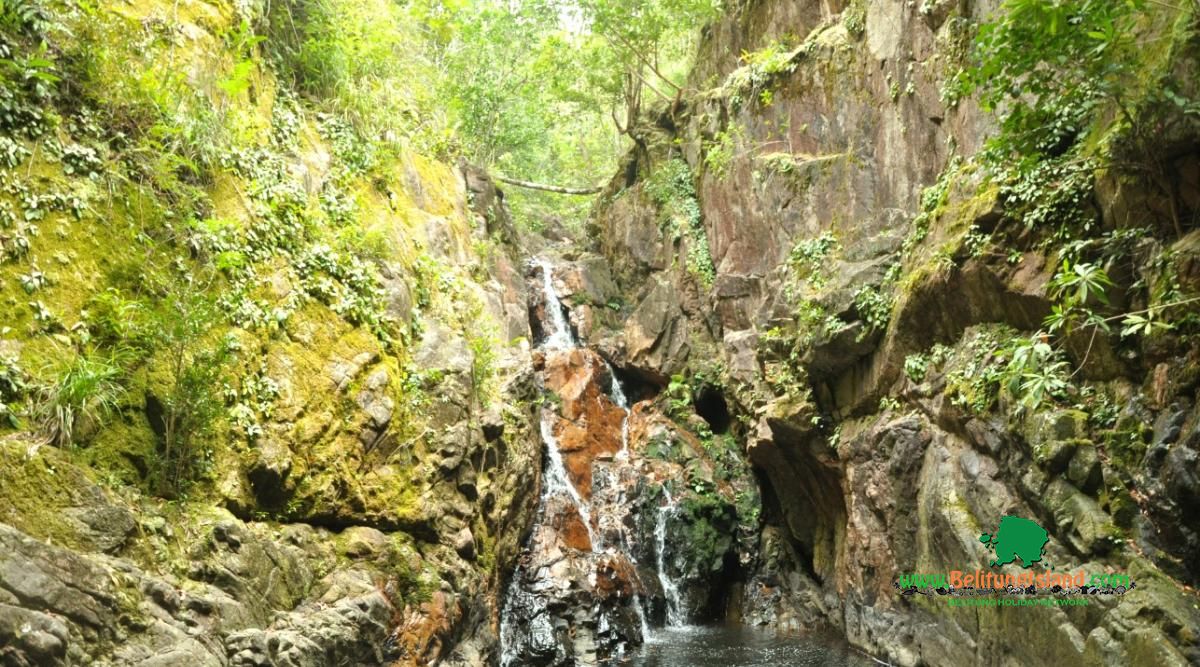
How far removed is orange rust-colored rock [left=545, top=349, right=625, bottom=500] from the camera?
1655 cm

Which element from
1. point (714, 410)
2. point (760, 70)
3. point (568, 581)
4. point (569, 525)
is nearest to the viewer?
point (568, 581)

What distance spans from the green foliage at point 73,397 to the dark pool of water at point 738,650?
8.83 metres

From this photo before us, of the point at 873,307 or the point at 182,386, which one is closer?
the point at 182,386

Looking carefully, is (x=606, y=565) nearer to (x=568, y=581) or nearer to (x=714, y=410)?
(x=568, y=581)

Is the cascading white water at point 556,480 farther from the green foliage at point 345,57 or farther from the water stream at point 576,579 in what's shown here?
the green foliage at point 345,57

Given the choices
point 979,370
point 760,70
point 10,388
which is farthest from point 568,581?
point 760,70

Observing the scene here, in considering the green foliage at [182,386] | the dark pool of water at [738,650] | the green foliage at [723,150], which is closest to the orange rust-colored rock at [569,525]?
the dark pool of water at [738,650]

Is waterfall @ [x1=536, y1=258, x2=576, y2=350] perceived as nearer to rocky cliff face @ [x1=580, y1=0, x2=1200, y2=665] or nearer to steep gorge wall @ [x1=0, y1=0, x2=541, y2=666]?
rocky cliff face @ [x1=580, y1=0, x2=1200, y2=665]

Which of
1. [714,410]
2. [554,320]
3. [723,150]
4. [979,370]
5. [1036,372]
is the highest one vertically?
[723,150]

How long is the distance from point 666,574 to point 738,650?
280 cm

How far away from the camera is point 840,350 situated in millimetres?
12531

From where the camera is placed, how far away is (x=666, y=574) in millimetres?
15039

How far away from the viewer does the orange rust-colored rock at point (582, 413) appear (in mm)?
16547

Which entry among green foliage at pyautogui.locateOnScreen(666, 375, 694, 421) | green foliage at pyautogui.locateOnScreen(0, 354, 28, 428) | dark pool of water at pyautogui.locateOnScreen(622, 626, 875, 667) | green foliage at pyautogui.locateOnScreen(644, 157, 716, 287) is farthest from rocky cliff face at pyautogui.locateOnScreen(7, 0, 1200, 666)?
green foliage at pyautogui.locateOnScreen(644, 157, 716, 287)
